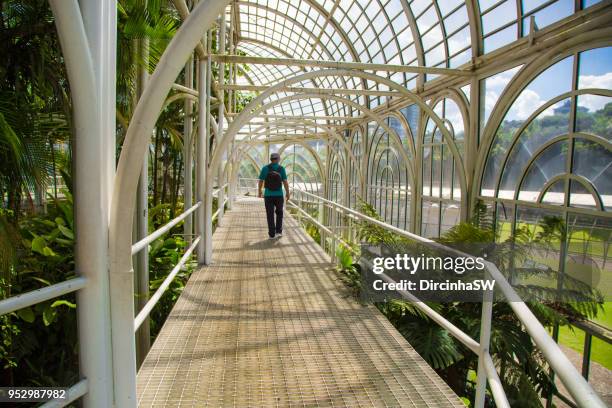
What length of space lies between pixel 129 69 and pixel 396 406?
4008 millimetres

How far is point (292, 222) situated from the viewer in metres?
11.4

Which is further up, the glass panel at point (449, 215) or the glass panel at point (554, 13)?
the glass panel at point (554, 13)

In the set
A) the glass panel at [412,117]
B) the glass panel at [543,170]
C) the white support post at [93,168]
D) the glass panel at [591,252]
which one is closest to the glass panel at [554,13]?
the glass panel at [543,170]

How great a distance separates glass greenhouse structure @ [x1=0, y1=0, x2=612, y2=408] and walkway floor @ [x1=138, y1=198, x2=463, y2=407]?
0.03 m

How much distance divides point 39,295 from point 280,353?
6.59 feet

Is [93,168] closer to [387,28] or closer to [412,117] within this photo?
[412,117]

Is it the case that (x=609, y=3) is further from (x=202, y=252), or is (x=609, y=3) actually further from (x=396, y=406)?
(x=202, y=252)

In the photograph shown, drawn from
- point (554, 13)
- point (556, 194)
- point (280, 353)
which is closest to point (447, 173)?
point (556, 194)

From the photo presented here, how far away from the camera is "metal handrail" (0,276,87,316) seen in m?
1.39

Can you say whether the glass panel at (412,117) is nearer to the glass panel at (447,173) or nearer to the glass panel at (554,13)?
the glass panel at (447,173)

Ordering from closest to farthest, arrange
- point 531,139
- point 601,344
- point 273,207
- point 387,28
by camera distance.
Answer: point 601,344 → point 531,139 → point 273,207 → point 387,28

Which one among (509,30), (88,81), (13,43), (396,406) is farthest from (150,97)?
(509,30)

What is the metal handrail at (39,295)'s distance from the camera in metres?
1.39

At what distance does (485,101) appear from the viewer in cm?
877
